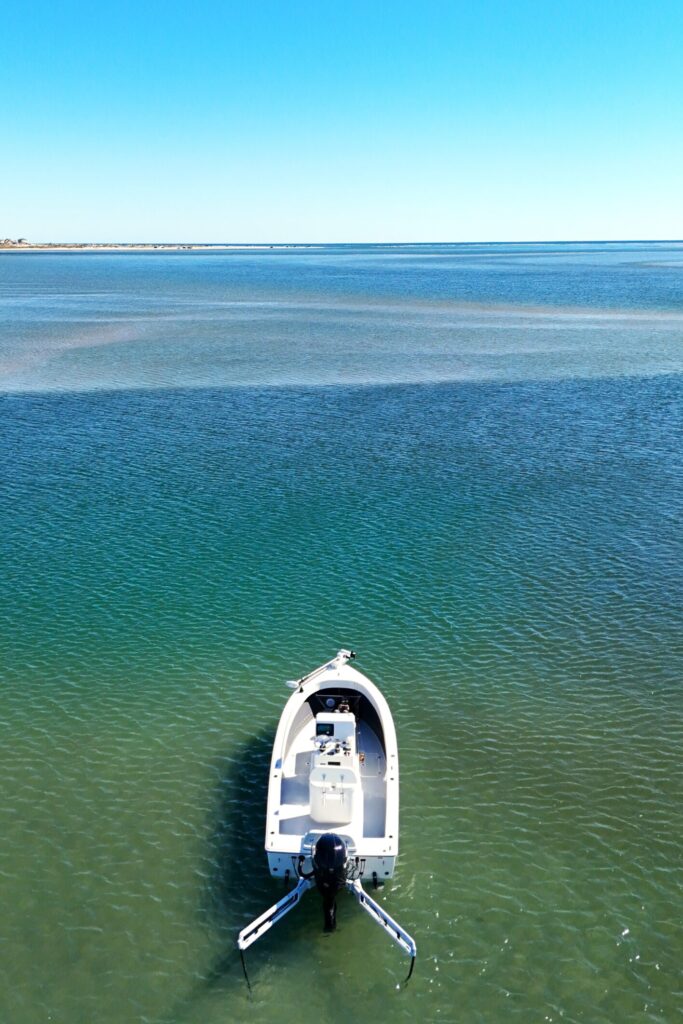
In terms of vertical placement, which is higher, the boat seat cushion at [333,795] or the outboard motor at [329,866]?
the boat seat cushion at [333,795]

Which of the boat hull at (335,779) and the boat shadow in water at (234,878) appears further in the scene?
the boat hull at (335,779)

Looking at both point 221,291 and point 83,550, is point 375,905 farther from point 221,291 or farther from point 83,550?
point 221,291

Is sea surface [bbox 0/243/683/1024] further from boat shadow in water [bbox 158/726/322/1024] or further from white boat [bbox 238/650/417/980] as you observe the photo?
white boat [bbox 238/650/417/980]

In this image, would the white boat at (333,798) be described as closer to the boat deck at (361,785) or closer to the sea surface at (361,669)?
the boat deck at (361,785)

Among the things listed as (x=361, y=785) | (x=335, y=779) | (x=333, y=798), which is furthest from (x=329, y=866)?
(x=361, y=785)

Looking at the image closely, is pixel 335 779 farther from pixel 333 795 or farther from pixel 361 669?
pixel 361 669

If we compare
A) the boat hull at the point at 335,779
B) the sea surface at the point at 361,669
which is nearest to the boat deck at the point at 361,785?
the boat hull at the point at 335,779

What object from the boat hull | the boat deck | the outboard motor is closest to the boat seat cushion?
the boat hull

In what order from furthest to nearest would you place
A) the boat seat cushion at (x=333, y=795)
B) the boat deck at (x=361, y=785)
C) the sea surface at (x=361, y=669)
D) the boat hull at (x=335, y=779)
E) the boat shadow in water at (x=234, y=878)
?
the boat deck at (x=361, y=785)
the boat seat cushion at (x=333, y=795)
the boat hull at (x=335, y=779)
the sea surface at (x=361, y=669)
the boat shadow in water at (x=234, y=878)
